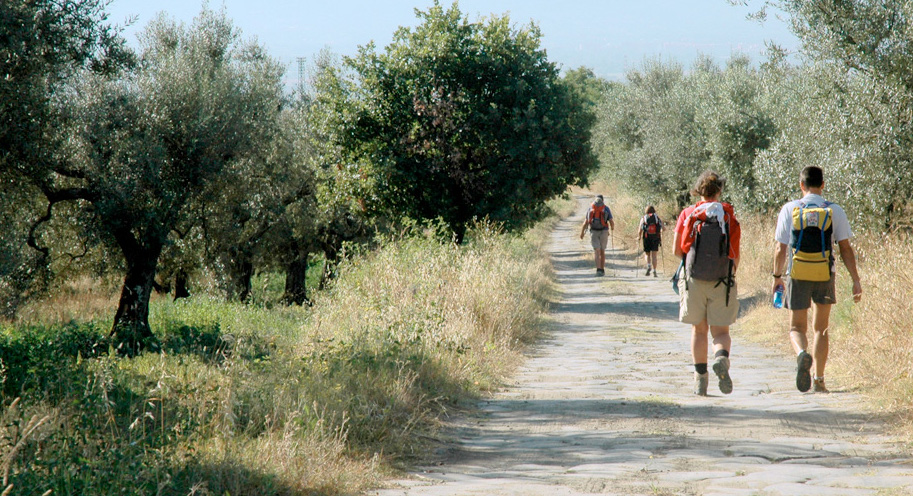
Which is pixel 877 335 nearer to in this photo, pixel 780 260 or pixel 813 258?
pixel 813 258

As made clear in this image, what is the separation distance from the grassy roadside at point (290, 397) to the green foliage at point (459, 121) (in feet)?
18.2

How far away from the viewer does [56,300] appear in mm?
25188

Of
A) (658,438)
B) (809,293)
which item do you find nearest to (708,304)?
(809,293)

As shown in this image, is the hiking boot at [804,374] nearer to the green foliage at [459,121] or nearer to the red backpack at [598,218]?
the green foliage at [459,121]

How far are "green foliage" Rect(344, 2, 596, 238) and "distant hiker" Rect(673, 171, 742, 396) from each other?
10110 mm

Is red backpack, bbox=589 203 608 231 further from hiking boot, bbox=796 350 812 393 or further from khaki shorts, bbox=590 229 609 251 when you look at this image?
hiking boot, bbox=796 350 812 393

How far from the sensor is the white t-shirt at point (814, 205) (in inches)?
292

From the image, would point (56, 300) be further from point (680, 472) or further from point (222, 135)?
point (680, 472)

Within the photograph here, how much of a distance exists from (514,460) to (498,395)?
2512mm

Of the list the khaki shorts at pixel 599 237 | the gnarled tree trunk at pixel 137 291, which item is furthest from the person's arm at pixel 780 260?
the khaki shorts at pixel 599 237

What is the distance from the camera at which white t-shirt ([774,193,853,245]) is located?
7.41 m

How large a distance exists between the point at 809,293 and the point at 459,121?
37.0 ft

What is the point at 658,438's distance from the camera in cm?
602

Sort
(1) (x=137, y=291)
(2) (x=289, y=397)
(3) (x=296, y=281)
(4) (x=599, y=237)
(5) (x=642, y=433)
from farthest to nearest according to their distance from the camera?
(3) (x=296, y=281) < (4) (x=599, y=237) < (1) (x=137, y=291) < (5) (x=642, y=433) < (2) (x=289, y=397)
